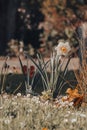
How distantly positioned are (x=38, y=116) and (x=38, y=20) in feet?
40.9

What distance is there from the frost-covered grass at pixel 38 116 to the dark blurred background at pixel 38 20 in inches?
403

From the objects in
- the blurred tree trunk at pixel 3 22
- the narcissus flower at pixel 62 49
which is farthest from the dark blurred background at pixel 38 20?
the narcissus flower at pixel 62 49

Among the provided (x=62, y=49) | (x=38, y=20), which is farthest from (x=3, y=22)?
(x=62, y=49)

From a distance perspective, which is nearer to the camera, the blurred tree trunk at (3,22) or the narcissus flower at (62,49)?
the narcissus flower at (62,49)

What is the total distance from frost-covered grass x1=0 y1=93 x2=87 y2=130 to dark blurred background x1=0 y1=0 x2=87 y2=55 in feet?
33.6

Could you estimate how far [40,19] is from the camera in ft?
58.5

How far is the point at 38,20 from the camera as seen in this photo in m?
17.7

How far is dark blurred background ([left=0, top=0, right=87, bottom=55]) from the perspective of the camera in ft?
54.7

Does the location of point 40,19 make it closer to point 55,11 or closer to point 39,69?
point 55,11

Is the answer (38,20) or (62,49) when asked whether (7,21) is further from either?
(62,49)

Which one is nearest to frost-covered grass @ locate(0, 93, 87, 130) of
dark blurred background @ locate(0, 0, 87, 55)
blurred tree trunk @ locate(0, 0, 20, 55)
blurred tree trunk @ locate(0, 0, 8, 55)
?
dark blurred background @ locate(0, 0, 87, 55)

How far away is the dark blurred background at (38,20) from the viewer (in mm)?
16672

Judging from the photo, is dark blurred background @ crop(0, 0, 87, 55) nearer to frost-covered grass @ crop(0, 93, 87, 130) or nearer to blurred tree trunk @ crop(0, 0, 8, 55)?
blurred tree trunk @ crop(0, 0, 8, 55)

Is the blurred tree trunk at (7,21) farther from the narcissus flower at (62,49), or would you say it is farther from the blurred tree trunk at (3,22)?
the narcissus flower at (62,49)
